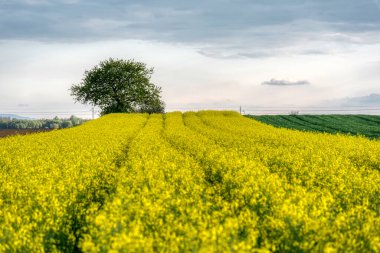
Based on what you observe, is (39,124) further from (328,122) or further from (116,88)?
(328,122)

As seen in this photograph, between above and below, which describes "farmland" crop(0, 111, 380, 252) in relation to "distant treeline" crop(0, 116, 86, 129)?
above

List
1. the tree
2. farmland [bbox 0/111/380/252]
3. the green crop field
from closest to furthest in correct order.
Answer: farmland [bbox 0/111/380/252] < the green crop field < the tree

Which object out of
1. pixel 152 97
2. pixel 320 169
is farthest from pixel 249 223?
pixel 152 97

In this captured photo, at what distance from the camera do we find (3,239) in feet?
33.7

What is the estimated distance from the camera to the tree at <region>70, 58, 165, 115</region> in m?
84.1

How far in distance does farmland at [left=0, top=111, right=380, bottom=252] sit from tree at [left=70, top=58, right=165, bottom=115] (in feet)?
196

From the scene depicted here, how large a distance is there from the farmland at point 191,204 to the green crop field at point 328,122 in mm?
30874

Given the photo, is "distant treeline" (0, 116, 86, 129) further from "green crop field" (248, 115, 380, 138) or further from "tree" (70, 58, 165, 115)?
"green crop field" (248, 115, 380, 138)

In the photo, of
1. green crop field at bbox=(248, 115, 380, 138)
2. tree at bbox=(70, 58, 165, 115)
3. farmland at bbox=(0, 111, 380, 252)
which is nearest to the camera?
farmland at bbox=(0, 111, 380, 252)

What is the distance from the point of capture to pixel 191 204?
12.4 meters

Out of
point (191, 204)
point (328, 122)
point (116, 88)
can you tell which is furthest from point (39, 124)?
point (191, 204)

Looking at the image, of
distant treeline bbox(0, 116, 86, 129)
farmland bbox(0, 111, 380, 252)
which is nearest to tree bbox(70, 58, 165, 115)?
distant treeline bbox(0, 116, 86, 129)

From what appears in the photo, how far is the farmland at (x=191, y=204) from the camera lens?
30.1 ft

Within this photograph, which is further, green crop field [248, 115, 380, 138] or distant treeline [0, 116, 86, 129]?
distant treeline [0, 116, 86, 129]
